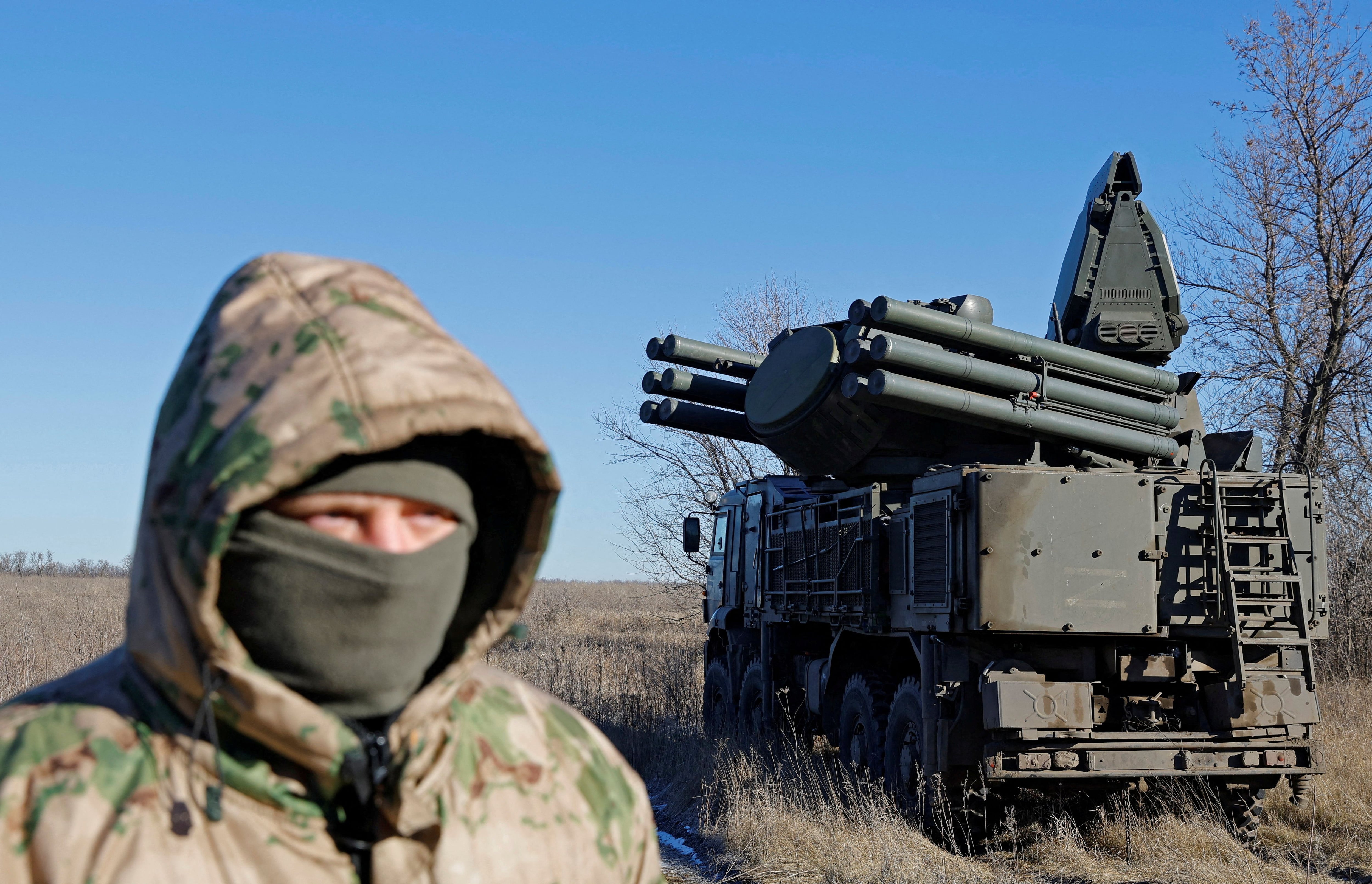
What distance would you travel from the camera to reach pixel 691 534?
13.7m

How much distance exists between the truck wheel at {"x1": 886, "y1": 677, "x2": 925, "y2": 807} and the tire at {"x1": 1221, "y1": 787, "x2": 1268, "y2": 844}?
2079mm

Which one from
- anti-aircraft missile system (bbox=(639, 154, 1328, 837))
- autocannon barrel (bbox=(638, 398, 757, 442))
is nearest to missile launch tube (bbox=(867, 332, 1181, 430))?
anti-aircraft missile system (bbox=(639, 154, 1328, 837))

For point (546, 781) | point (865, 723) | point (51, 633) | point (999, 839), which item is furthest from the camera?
point (51, 633)

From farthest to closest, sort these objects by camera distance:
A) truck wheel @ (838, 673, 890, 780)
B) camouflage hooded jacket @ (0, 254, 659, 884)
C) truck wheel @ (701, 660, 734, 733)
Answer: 1. truck wheel @ (701, 660, 734, 733)
2. truck wheel @ (838, 673, 890, 780)
3. camouflage hooded jacket @ (0, 254, 659, 884)

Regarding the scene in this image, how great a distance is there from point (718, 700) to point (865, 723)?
179 inches

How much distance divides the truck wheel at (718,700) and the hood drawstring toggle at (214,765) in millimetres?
11475

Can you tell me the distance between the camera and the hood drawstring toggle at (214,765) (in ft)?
5.57

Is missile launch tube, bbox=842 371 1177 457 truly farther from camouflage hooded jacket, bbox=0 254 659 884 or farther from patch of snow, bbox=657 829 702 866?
camouflage hooded jacket, bbox=0 254 659 884

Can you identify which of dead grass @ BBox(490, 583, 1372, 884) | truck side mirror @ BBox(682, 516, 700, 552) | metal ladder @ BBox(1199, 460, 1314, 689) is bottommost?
dead grass @ BBox(490, 583, 1372, 884)

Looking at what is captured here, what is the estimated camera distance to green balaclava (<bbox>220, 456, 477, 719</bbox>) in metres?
1.82

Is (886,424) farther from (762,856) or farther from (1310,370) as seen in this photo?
(1310,370)

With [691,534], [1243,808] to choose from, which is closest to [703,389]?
[691,534]

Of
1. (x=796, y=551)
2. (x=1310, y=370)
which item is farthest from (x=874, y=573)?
(x=1310, y=370)

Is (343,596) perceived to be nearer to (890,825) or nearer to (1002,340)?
(890,825)
